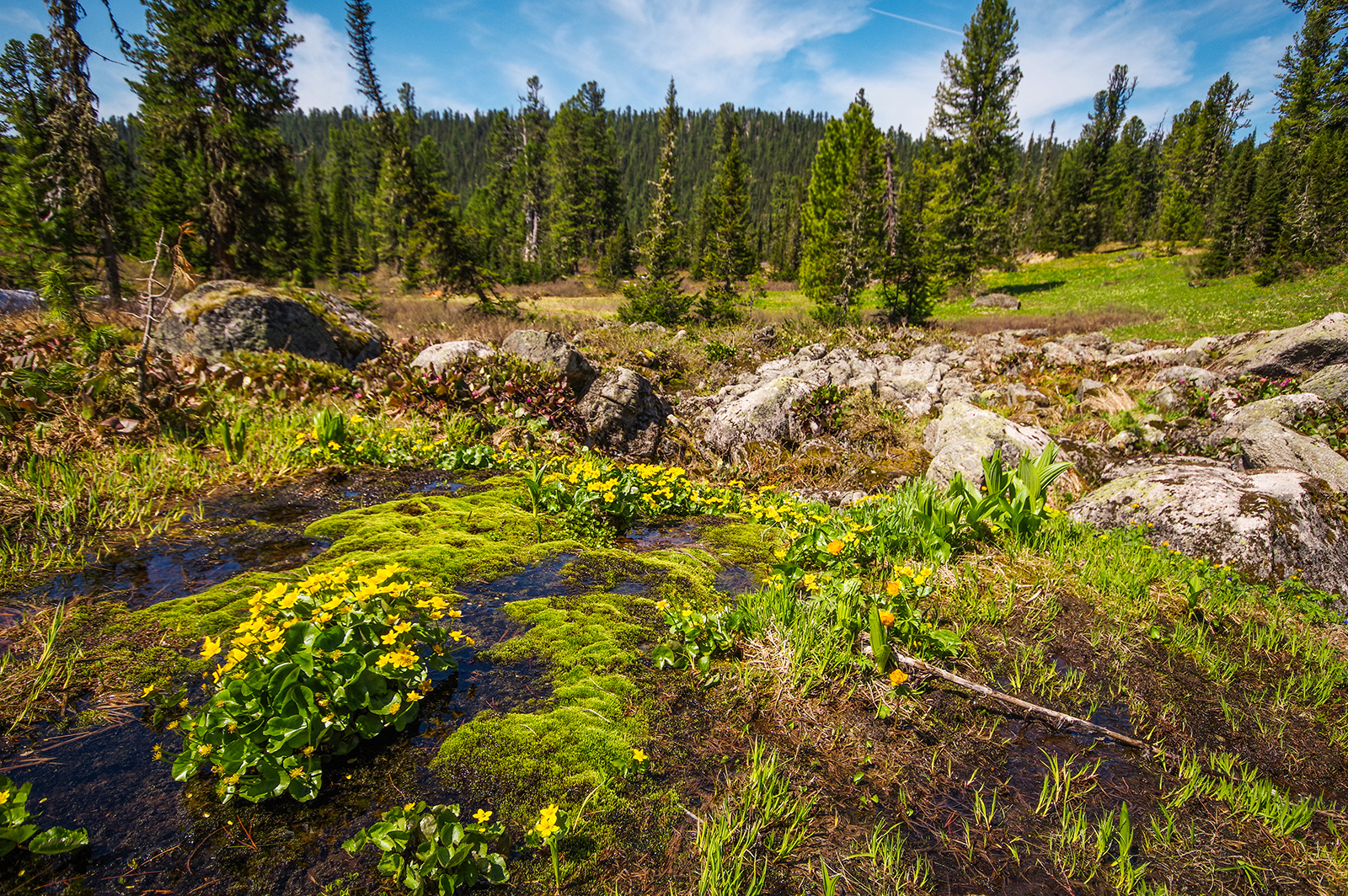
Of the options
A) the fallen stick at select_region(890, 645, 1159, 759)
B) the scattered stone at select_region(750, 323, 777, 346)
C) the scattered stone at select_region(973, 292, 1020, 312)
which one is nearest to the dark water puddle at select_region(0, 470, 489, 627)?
the fallen stick at select_region(890, 645, 1159, 759)

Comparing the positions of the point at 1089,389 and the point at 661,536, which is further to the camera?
the point at 1089,389

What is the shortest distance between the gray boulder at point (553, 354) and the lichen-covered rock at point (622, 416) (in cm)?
24

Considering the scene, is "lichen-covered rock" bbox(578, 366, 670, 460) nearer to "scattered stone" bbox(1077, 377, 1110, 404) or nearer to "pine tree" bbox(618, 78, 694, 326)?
"scattered stone" bbox(1077, 377, 1110, 404)

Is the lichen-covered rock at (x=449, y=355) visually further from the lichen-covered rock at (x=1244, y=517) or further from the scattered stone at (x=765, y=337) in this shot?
the scattered stone at (x=765, y=337)

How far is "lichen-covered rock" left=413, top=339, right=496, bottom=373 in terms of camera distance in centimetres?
743

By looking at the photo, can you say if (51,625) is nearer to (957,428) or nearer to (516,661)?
(516,661)

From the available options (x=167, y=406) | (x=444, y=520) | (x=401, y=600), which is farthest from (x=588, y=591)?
(x=167, y=406)

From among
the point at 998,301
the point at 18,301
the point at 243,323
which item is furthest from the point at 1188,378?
the point at 18,301

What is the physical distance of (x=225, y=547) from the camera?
3312 mm

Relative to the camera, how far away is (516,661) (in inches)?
94.0

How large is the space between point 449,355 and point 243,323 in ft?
9.37

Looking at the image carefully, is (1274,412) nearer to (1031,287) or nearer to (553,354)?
(553,354)

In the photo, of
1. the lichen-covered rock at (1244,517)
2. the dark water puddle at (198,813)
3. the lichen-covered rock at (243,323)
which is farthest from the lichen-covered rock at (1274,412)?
the lichen-covered rock at (243,323)

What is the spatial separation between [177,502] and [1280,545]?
759cm
